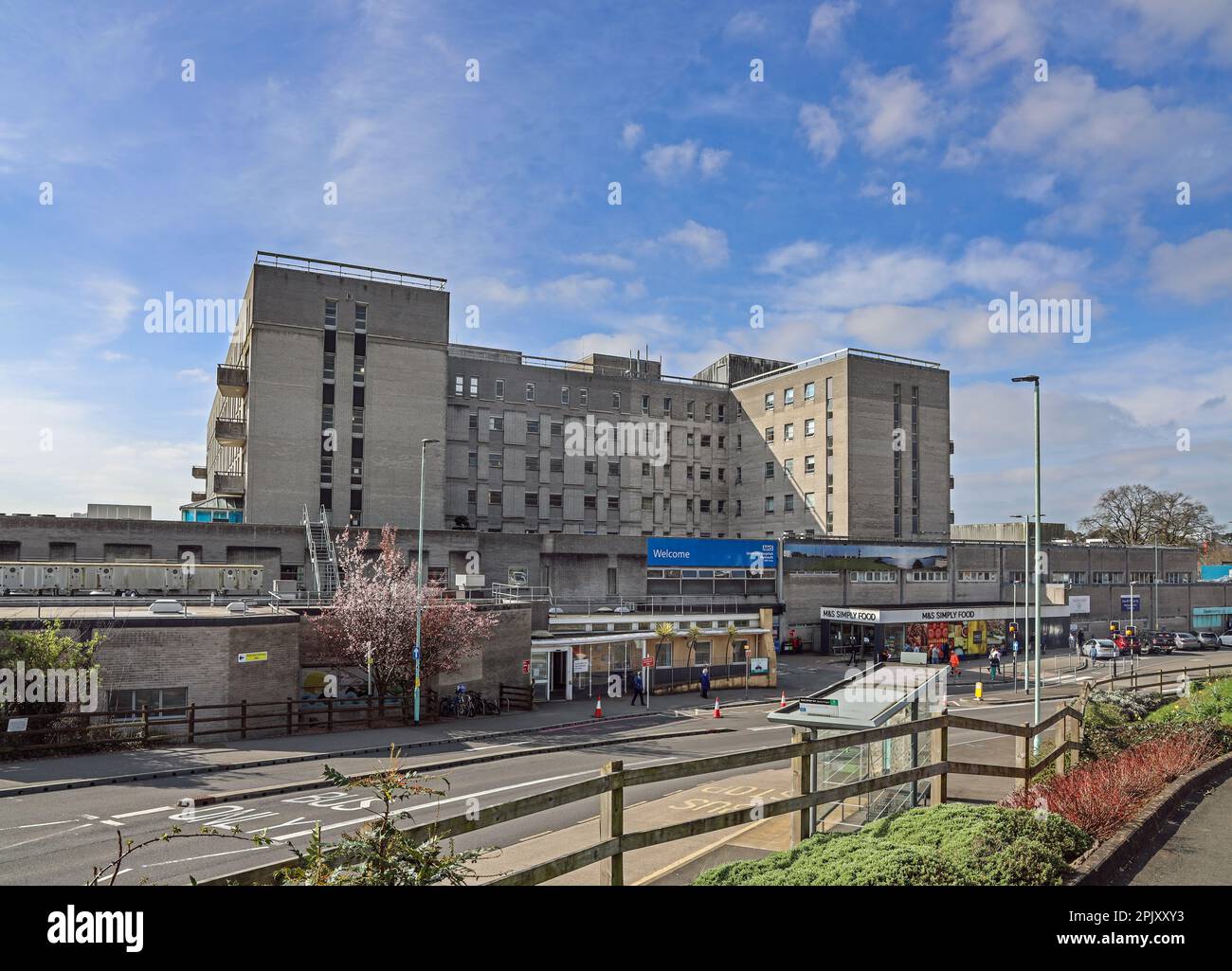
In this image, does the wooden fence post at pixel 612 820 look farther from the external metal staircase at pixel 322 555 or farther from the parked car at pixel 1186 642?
the parked car at pixel 1186 642

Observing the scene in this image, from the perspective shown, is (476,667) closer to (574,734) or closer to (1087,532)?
(574,734)

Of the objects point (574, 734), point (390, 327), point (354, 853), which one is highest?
point (390, 327)

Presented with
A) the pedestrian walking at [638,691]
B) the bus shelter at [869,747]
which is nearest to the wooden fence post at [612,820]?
the bus shelter at [869,747]

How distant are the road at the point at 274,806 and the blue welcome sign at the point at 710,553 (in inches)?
1128

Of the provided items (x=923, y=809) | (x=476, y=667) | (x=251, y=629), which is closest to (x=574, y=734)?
(x=476, y=667)

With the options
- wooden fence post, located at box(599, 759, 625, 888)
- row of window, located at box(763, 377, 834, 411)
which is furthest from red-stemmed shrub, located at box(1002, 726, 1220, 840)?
row of window, located at box(763, 377, 834, 411)

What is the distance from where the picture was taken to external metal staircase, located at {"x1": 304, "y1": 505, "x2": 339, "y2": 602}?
154ft

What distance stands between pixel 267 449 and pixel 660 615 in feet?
99.8

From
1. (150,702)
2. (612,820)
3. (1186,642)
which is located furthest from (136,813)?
(1186,642)

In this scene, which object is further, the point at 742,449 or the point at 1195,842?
the point at 742,449

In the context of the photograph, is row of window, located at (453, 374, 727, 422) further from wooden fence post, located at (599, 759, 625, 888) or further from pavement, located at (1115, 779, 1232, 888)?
wooden fence post, located at (599, 759, 625, 888)

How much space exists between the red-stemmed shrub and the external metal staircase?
38803 millimetres
